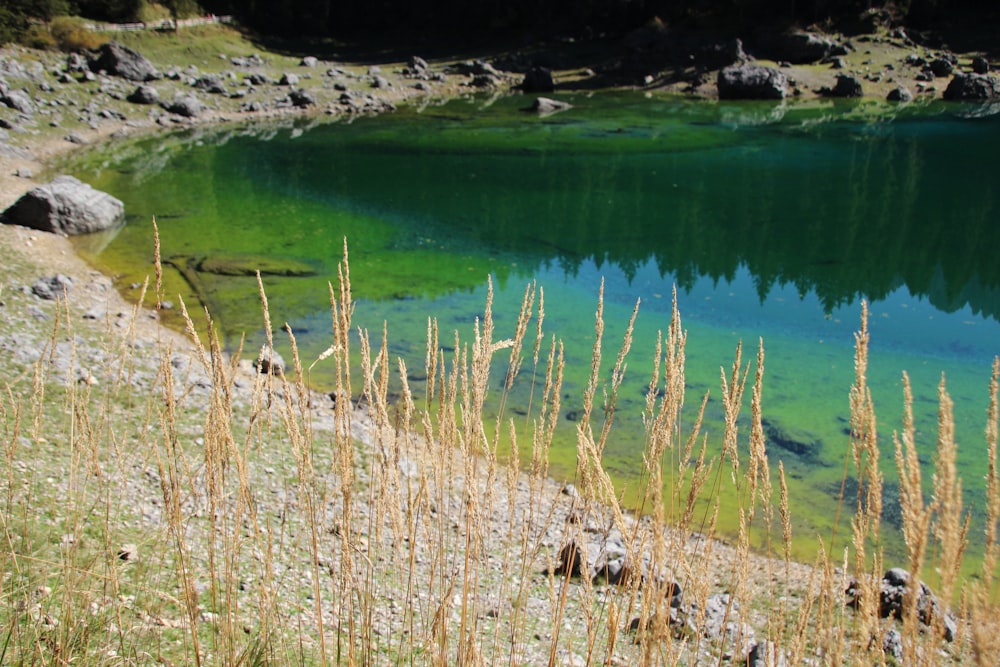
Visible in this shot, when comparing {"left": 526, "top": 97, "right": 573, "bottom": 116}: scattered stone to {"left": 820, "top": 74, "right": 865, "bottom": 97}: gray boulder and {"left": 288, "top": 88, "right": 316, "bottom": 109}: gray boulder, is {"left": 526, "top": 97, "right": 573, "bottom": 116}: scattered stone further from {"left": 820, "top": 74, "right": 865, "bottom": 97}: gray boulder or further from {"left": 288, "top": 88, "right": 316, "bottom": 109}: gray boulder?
{"left": 820, "top": 74, "right": 865, "bottom": 97}: gray boulder

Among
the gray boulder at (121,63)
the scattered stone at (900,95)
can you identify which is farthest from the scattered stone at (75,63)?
the scattered stone at (900,95)

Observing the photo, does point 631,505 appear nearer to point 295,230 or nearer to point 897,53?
point 295,230

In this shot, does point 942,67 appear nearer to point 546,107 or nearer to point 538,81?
point 538,81

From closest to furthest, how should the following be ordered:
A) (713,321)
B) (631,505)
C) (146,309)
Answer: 1. (631,505)
2. (146,309)
3. (713,321)

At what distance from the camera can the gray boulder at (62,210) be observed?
15.0 metres

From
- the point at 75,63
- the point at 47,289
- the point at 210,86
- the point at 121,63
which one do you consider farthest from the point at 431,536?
the point at 210,86

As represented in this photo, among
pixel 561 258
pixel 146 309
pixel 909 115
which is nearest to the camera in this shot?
pixel 146 309

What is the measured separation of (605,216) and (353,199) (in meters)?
5.79

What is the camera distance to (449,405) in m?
2.71

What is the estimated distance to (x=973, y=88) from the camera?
34.2 m

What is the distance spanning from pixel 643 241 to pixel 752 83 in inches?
869

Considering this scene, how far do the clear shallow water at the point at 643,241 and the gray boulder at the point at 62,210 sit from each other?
0.70 m

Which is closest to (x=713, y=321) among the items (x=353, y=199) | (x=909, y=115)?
(x=353, y=199)

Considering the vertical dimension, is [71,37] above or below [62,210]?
above
